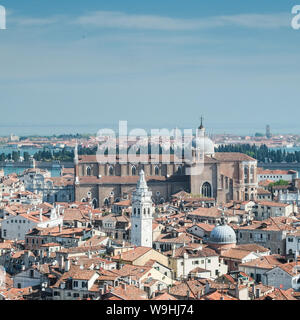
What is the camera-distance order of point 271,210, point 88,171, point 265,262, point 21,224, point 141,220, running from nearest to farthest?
1. point 265,262
2. point 141,220
3. point 21,224
4. point 271,210
5. point 88,171

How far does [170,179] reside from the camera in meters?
25.0

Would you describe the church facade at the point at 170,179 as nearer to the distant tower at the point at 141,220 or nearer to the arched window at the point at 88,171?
the arched window at the point at 88,171

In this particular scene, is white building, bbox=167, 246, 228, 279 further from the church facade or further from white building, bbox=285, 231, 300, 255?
the church facade

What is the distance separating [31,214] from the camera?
55.9ft

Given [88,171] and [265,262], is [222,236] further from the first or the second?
[88,171]

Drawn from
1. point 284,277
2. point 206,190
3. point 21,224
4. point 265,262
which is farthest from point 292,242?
point 206,190

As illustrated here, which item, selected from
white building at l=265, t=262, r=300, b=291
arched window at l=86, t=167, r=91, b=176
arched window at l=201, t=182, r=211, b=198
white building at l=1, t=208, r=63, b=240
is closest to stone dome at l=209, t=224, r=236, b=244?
white building at l=265, t=262, r=300, b=291

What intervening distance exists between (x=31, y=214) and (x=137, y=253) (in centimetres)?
628

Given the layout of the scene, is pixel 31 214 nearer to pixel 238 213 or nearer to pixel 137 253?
pixel 238 213

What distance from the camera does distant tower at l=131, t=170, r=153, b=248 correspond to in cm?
1341

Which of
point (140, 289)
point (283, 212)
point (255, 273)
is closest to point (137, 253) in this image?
point (255, 273)

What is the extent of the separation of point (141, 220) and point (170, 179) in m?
11.6

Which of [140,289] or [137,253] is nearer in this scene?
[140,289]
